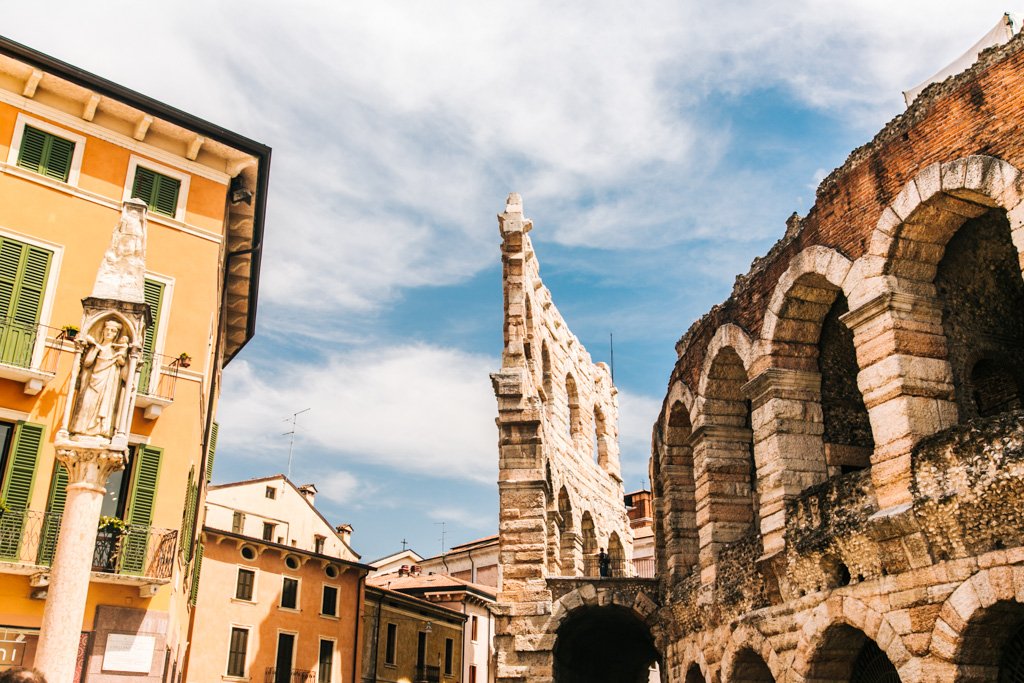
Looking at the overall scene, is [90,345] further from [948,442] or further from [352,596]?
[352,596]

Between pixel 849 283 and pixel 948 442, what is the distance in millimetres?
2614

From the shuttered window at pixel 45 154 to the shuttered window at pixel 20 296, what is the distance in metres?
1.35

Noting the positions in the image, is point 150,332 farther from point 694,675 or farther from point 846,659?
point 846,659

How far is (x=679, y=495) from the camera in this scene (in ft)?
56.3

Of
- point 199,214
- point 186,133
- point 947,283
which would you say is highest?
point 186,133

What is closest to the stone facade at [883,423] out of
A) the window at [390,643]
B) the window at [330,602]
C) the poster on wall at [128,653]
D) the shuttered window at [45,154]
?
the poster on wall at [128,653]

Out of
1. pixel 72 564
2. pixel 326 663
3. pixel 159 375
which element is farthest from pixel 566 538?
pixel 72 564

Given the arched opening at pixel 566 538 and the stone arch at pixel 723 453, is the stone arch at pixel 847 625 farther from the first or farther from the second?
the arched opening at pixel 566 538

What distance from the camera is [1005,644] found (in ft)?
30.3

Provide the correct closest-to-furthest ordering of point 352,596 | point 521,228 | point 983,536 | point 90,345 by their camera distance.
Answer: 1. point 90,345
2. point 983,536
3. point 521,228
4. point 352,596

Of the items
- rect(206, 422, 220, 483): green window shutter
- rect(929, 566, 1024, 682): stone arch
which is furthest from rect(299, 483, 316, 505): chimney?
rect(929, 566, 1024, 682): stone arch

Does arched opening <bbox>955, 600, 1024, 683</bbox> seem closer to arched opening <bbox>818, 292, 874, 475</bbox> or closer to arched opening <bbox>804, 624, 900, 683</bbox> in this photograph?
arched opening <bbox>804, 624, 900, 683</bbox>

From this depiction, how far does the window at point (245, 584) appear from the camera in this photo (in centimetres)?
2872

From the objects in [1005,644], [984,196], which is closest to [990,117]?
[984,196]
